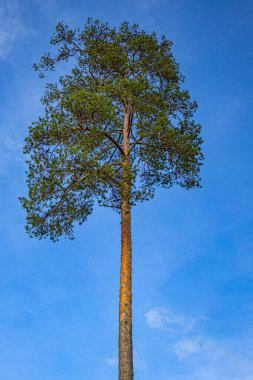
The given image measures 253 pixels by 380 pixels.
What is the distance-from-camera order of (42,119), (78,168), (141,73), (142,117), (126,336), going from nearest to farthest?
(126,336), (78,168), (42,119), (142,117), (141,73)

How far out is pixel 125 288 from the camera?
1248 cm

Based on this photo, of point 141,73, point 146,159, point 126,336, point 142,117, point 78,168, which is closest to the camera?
point 126,336

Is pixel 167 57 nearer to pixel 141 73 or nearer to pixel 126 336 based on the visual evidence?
pixel 141 73

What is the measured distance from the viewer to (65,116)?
45.8 feet

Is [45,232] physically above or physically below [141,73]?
below

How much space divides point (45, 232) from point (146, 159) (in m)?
4.43

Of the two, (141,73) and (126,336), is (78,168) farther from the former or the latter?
(141,73)

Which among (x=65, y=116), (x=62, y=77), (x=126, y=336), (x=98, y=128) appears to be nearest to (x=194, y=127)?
(x=98, y=128)

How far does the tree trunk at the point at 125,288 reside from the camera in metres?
11.4

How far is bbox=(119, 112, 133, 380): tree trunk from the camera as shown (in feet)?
37.6

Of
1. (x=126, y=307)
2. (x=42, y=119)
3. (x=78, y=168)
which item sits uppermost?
(x=42, y=119)

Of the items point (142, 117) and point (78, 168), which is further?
point (142, 117)

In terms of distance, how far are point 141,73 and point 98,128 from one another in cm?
407

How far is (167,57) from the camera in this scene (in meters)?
16.9
